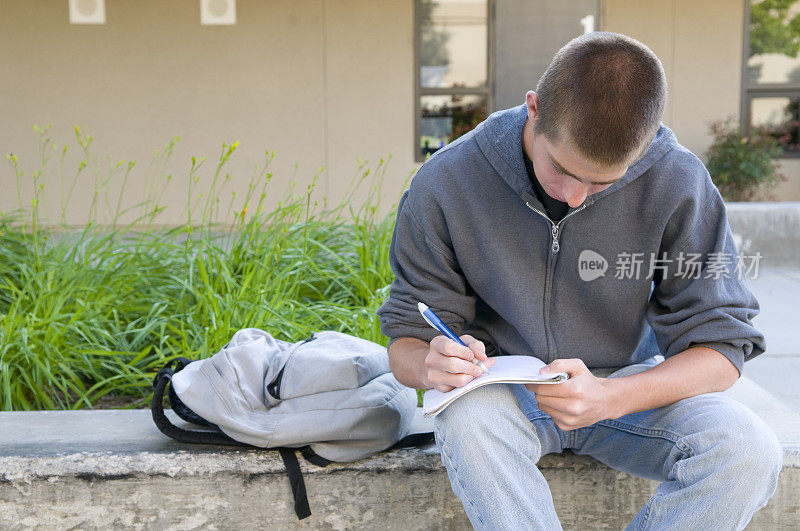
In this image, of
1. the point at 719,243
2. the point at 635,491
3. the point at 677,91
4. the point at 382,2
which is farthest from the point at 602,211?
the point at 677,91

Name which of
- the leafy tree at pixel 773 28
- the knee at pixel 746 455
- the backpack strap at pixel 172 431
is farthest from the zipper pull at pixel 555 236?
the leafy tree at pixel 773 28

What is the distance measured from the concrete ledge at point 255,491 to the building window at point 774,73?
6844 mm

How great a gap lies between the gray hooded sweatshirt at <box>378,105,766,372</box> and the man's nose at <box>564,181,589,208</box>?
192 mm

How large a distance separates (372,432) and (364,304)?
1.53 meters

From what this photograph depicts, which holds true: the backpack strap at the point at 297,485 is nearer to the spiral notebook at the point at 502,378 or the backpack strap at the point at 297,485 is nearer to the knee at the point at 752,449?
the spiral notebook at the point at 502,378

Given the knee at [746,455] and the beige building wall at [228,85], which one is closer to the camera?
the knee at [746,455]

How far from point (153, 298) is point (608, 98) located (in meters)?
2.37

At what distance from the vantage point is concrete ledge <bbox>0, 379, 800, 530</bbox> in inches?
87.5

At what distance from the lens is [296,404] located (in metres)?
2.21

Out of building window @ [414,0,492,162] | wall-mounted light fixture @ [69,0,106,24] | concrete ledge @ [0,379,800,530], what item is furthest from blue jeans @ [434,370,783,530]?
wall-mounted light fixture @ [69,0,106,24]

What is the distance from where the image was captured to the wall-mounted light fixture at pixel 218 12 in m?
7.60

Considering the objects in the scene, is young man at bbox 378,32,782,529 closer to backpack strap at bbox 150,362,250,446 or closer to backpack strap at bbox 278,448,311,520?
backpack strap at bbox 278,448,311,520

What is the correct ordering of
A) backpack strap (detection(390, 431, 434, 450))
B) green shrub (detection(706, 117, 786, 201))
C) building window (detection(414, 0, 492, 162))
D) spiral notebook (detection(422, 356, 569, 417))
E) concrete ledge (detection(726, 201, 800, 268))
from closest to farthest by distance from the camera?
spiral notebook (detection(422, 356, 569, 417))
backpack strap (detection(390, 431, 434, 450))
concrete ledge (detection(726, 201, 800, 268))
green shrub (detection(706, 117, 786, 201))
building window (detection(414, 0, 492, 162))

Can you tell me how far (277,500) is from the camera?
7.37 feet
